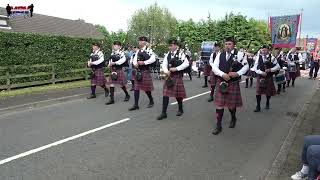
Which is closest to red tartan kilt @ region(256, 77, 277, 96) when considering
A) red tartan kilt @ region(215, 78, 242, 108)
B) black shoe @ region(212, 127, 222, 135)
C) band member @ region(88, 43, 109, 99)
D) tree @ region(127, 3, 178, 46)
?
red tartan kilt @ region(215, 78, 242, 108)

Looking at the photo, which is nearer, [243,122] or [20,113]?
[243,122]

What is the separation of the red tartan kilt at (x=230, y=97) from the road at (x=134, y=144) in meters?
0.53

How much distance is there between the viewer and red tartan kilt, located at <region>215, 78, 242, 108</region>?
8508 millimetres

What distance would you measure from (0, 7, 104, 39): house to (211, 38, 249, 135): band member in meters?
27.9

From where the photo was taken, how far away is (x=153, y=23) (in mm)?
70375

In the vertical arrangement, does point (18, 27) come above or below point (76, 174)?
above

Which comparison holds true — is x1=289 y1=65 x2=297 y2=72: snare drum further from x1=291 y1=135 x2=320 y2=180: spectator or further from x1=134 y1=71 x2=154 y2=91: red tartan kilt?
x1=291 y1=135 x2=320 y2=180: spectator

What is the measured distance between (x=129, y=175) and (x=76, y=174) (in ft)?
2.14

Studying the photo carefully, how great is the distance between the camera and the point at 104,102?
12633mm

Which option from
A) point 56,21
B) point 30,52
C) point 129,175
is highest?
point 56,21

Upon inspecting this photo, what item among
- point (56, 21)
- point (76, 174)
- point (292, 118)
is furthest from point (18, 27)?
point (76, 174)

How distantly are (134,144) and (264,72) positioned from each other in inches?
212

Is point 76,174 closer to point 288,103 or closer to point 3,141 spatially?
point 3,141

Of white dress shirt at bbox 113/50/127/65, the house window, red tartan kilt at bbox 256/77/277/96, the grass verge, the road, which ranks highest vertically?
the house window
